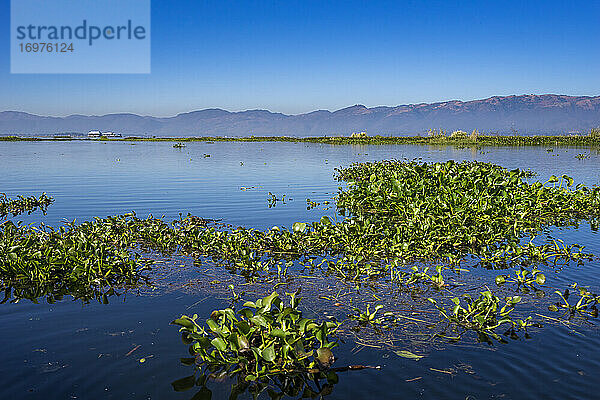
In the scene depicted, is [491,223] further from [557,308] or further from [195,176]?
[195,176]

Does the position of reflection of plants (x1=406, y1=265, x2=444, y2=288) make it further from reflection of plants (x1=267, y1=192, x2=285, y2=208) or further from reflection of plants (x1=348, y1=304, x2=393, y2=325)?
reflection of plants (x1=267, y1=192, x2=285, y2=208)

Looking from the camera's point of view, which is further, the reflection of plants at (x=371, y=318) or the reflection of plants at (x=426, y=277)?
the reflection of plants at (x=426, y=277)

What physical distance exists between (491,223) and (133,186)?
60.8 feet

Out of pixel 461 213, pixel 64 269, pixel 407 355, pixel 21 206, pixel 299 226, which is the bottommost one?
pixel 407 355

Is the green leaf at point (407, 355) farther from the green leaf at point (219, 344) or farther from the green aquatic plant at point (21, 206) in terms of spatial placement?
the green aquatic plant at point (21, 206)

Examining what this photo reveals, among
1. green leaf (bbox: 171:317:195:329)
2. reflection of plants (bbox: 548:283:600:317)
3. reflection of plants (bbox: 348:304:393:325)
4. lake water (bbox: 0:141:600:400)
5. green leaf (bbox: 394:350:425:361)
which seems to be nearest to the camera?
lake water (bbox: 0:141:600:400)

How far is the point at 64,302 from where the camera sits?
8188 mm

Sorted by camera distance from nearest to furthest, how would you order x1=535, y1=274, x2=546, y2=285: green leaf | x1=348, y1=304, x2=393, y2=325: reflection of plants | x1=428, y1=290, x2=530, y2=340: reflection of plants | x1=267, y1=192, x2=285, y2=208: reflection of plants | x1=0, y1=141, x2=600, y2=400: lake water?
x1=0, y1=141, x2=600, y2=400: lake water < x1=428, y1=290, x2=530, y2=340: reflection of plants < x1=348, y1=304, x2=393, y2=325: reflection of plants < x1=535, y1=274, x2=546, y2=285: green leaf < x1=267, y1=192, x2=285, y2=208: reflection of plants

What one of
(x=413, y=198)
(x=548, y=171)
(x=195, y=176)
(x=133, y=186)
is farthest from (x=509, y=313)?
(x=548, y=171)

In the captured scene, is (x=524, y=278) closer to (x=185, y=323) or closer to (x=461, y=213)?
(x=461, y=213)

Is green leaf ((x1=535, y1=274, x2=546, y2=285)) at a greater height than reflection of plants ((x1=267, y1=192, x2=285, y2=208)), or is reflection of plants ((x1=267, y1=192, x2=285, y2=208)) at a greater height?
reflection of plants ((x1=267, y1=192, x2=285, y2=208))

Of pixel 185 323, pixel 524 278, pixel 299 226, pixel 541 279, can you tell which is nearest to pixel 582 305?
pixel 541 279

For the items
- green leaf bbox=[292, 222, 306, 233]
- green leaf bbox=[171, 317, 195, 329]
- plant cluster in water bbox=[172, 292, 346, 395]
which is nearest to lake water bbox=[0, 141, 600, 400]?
plant cluster in water bbox=[172, 292, 346, 395]

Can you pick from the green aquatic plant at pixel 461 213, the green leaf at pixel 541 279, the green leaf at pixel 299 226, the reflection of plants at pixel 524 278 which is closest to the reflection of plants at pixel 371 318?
the reflection of plants at pixel 524 278
